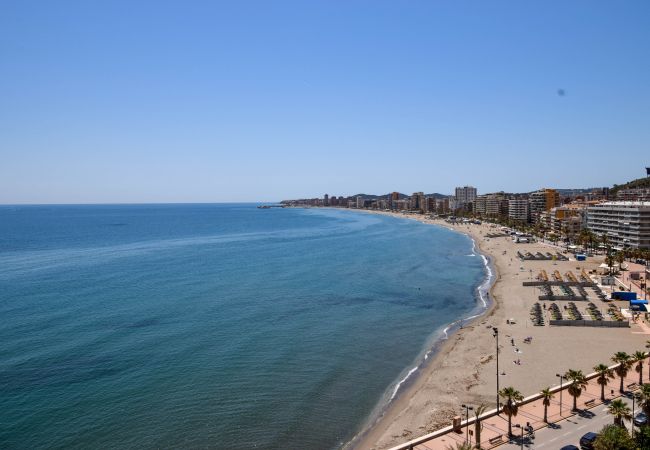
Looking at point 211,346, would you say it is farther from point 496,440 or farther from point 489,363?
point 496,440

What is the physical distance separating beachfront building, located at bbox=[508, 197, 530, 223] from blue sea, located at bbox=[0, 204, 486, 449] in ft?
324

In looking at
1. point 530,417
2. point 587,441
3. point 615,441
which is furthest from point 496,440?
point 615,441

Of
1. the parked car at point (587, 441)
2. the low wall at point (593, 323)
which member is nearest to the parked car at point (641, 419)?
the parked car at point (587, 441)

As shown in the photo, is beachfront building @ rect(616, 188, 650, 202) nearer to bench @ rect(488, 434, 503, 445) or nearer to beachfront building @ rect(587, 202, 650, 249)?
beachfront building @ rect(587, 202, 650, 249)

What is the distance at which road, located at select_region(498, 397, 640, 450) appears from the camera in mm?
21188

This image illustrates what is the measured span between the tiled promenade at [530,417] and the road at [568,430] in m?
0.39

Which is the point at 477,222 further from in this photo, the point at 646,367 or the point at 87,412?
→ the point at 87,412

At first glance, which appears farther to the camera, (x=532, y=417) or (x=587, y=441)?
(x=532, y=417)

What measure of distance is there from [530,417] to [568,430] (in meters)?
1.95

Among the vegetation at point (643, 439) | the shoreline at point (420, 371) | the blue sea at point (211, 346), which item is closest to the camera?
the vegetation at point (643, 439)

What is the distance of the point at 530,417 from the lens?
78.5ft

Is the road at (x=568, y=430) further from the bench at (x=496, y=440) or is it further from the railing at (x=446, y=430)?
the railing at (x=446, y=430)

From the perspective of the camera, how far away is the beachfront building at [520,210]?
558 ft

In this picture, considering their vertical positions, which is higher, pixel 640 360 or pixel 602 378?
pixel 640 360
